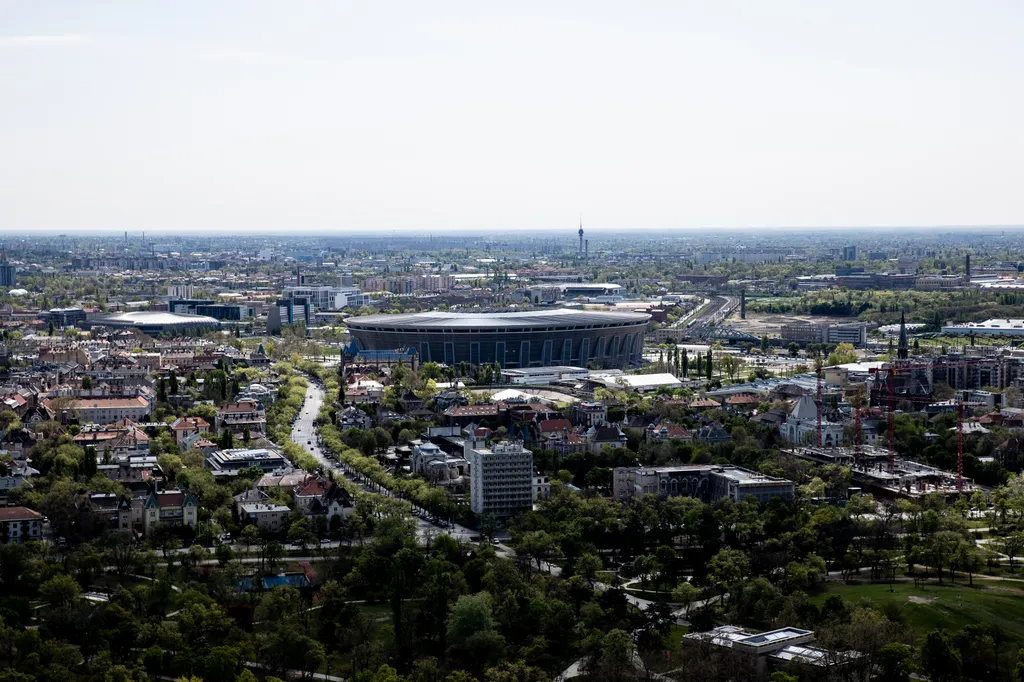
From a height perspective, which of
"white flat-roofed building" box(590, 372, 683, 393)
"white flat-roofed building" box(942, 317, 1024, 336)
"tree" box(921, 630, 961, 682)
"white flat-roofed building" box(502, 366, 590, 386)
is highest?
"tree" box(921, 630, 961, 682)

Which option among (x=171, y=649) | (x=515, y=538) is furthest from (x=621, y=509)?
(x=171, y=649)

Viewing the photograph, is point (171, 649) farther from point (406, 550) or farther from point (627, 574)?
point (627, 574)

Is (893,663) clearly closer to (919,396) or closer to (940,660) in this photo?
(940,660)

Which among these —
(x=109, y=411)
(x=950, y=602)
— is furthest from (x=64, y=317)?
(x=950, y=602)

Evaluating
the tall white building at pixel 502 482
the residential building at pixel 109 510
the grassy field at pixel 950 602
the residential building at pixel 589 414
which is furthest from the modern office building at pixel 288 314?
the grassy field at pixel 950 602

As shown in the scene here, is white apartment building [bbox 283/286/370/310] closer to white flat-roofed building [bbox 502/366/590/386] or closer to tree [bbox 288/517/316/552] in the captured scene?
white flat-roofed building [bbox 502/366/590/386]

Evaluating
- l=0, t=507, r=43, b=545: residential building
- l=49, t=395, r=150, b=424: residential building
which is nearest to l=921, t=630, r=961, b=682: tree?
l=0, t=507, r=43, b=545: residential building
